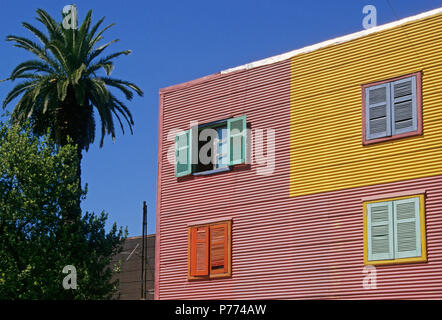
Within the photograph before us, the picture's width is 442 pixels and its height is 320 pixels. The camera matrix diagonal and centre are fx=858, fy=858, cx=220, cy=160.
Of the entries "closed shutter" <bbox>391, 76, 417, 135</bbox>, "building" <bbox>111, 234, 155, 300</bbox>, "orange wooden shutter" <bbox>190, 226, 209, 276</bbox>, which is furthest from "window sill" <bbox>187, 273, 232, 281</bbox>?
"building" <bbox>111, 234, 155, 300</bbox>

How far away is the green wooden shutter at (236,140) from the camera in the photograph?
1037 inches

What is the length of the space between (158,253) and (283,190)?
5148mm

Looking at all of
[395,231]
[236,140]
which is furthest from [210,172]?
[395,231]

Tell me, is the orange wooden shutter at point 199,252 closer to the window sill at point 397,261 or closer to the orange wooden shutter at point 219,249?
the orange wooden shutter at point 219,249

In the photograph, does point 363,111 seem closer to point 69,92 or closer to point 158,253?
point 158,253

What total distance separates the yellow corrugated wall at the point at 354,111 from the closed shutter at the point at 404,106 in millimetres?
283

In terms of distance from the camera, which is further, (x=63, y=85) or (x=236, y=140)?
(x=63, y=85)

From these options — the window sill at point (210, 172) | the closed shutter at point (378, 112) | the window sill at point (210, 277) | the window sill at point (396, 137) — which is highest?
the closed shutter at point (378, 112)

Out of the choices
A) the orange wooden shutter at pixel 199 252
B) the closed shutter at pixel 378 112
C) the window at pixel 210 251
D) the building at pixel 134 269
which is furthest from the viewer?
the building at pixel 134 269

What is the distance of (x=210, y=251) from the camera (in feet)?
86.2

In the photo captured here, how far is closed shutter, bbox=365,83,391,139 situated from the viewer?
23406mm

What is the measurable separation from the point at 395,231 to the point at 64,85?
23067 mm

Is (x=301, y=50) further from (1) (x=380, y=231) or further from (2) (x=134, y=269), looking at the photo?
(2) (x=134, y=269)

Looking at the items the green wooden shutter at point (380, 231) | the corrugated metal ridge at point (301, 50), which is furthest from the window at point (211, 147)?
the green wooden shutter at point (380, 231)
